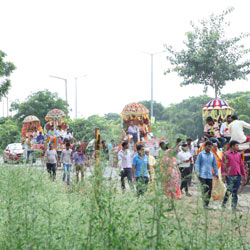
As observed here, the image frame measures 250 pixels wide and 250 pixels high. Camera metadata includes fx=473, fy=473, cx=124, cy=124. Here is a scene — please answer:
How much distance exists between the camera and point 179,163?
432cm

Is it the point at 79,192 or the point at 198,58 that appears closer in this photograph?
the point at 79,192

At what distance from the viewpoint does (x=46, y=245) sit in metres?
4.48

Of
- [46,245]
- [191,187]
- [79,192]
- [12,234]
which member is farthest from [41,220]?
[191,187]

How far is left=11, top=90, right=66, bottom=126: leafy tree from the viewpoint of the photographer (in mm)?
52375

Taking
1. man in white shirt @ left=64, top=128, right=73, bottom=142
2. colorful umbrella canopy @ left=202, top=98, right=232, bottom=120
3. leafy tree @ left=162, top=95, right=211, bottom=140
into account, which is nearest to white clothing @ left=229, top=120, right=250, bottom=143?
colorful umbrella canopy @ left=202, top=98, right=232, bottom=120

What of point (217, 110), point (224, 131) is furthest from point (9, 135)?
point (224, 131)

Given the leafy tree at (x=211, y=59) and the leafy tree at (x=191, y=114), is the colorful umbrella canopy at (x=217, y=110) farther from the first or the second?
the leafy tree at (x=191, y=114)

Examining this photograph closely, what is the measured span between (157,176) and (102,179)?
85 centimetres

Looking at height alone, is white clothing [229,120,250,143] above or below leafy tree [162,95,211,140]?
below

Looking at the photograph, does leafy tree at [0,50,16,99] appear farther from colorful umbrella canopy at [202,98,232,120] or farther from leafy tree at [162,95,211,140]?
leafy tree at [162,95,211,140]

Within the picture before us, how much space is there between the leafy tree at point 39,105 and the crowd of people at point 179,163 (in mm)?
34398

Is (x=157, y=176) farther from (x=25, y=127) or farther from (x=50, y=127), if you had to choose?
(x=25, y=127)

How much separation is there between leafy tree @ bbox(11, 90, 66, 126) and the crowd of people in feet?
113

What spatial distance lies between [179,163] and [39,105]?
4923 cm
